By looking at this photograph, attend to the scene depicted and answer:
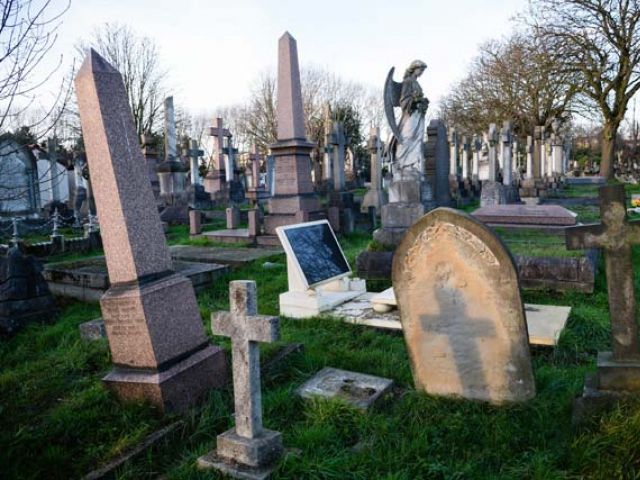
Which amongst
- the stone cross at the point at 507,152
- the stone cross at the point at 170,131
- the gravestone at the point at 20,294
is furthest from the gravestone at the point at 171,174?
the stone cross at the point at 507,152

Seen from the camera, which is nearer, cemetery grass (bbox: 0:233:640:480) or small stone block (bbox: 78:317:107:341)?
cemetery grass (bbox: 0:233:640:480)

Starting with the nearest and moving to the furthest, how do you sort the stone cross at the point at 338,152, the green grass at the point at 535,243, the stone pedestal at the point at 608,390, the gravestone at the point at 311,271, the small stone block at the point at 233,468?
the small stone block at the point at 233,468 → the stone pedestal at the point at 608,390 → the gravestone at the point at 311,271 → the green grass at the point at 535,243 → the stone cross at the point at 338,152

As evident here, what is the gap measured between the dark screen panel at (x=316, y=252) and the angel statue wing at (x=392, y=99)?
3907 mm

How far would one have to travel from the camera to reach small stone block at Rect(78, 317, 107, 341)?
16.2 feet

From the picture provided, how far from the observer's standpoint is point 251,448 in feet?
8.54

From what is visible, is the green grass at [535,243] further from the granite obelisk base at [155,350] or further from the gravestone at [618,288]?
the granite obelisk base at [155,350]

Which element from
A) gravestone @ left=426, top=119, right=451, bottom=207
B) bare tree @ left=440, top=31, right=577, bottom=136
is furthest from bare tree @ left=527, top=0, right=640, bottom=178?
gravestone @ left=426, top=119, right=451, bottom=207

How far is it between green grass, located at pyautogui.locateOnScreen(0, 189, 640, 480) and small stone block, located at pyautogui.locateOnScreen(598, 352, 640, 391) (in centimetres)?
13

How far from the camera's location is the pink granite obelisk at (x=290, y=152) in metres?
10.8

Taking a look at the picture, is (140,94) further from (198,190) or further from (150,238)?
(150,238)

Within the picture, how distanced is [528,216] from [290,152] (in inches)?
203

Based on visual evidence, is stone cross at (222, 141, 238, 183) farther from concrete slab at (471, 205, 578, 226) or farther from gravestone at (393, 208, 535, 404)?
gravestone at (393, 208, 535, 404)

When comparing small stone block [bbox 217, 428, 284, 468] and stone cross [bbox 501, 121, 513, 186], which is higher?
stone cross [bbox 501, 121, 513, 186]

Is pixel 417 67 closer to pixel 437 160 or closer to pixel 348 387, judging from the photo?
pixel 437 160
